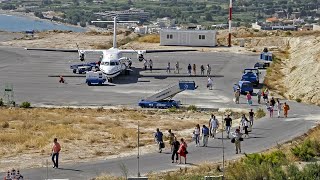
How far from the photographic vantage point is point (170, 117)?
44.3 metres

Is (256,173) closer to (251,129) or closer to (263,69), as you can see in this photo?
(251,129)

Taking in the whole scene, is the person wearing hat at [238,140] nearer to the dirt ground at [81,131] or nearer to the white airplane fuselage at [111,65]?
the dirt ground at [81,131]

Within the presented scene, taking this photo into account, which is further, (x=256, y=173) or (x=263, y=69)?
(x=263, y=69)

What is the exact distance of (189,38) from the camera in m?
85.4

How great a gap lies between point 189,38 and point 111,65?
89.9 feet

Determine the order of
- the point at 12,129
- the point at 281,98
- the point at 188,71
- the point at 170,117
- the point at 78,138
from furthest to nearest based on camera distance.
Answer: the point at 188,71
the point at 281,98
the point at 170,117
the point at 12,129
the point at 78,138

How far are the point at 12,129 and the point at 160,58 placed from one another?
126 feet

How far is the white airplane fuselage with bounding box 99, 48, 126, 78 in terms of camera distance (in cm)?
5878

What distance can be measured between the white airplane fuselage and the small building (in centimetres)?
2394

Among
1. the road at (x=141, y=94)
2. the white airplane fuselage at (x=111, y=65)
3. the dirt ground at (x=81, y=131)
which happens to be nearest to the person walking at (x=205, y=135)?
the road at (x=141, y=94)

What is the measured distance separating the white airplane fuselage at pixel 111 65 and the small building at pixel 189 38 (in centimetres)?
2394

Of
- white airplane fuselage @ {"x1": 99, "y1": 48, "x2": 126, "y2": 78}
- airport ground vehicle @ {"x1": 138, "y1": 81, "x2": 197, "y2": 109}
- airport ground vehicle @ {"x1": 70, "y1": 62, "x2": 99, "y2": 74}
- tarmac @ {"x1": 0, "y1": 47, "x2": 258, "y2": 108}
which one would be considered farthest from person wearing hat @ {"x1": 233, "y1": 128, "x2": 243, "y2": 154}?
airport ground vehicle @ {"x1": 70, "y1": 62, "x2": 99, "y2": 74}

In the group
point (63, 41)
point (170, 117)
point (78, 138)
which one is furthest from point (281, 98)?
point (63, 41)

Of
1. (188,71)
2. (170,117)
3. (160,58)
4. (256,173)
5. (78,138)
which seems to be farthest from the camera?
(160,58)
